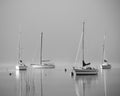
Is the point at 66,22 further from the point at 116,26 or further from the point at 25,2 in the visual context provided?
the point at 25,2

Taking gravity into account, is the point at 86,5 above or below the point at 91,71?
above

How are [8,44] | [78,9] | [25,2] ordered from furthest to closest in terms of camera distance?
[25,2]
[78,9]
[8,44]

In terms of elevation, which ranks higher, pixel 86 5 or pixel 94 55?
pixel 86 5

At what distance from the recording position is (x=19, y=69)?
5325cm

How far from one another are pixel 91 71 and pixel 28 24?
10145 cm

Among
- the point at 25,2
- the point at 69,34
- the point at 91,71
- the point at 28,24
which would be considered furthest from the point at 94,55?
the point at 25,2

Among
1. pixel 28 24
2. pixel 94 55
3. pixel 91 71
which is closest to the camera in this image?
pixel 91 71

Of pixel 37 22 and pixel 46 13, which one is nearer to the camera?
pixel 37 22

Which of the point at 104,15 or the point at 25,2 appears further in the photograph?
the point at 25,2

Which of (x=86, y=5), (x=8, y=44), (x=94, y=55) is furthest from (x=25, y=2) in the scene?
(x=94, y=55)

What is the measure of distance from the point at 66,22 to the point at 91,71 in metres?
106

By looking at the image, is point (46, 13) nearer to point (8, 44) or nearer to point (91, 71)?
point (8, 44)

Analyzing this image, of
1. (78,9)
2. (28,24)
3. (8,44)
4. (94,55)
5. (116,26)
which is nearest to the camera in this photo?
(94,55)

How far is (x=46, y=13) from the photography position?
536ft
